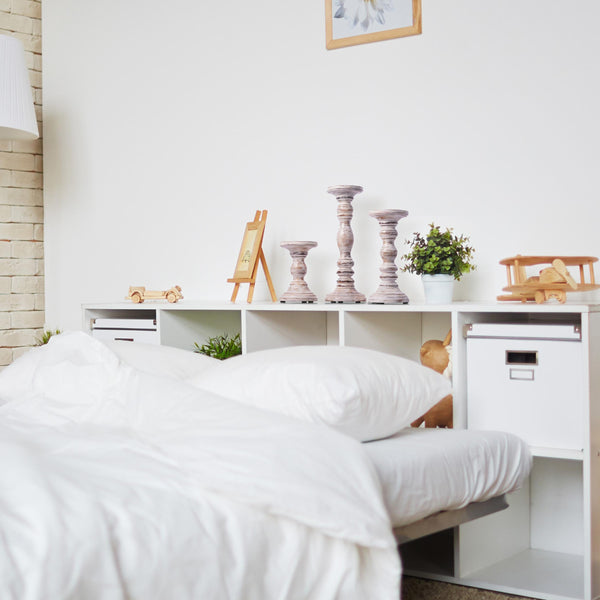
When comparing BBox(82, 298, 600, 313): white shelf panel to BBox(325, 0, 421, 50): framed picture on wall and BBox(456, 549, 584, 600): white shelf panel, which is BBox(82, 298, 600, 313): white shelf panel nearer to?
BBox(456, 549, 584, 600): white shelf panel

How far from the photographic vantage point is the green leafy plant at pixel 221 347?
2.74 m

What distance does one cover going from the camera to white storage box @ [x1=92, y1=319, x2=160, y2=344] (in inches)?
111

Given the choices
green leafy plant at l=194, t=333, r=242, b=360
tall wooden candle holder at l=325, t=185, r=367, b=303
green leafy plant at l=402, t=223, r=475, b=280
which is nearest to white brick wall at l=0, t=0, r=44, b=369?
green leafy plant at l=194, t=333, r=242, b=360

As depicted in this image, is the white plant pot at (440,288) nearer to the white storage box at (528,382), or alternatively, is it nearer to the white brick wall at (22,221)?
the white storage box at (528,382)

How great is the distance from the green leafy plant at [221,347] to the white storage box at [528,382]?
0.86 m

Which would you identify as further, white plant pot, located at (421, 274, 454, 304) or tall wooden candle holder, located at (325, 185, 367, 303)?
tall wooden candle holder, located at (325, 185, 367, 303)

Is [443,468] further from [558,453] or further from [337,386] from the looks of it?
[558,453]

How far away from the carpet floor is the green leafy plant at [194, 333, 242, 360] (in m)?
0.91

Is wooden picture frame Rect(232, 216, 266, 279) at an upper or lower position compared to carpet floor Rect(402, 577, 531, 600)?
upper

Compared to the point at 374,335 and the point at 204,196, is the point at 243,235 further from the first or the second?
the point at 374,335

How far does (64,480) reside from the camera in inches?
49.3

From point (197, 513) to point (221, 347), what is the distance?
4.98ft

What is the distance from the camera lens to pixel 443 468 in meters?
1.68

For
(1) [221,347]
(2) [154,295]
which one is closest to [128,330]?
(2) [154,295]
